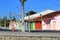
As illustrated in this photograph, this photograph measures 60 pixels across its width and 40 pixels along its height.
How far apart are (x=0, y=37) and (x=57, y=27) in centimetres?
2821

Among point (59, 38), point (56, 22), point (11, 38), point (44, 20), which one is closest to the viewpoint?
point (59, 38)

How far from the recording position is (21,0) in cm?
2831

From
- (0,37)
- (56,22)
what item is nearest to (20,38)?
(0,37)

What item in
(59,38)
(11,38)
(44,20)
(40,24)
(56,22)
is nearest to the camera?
(59,38)

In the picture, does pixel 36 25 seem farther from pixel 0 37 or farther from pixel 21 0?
pixel 0 37

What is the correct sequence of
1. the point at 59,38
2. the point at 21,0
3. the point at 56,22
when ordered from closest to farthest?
the point at 59,38
the point at 21,0
the point at 56,22

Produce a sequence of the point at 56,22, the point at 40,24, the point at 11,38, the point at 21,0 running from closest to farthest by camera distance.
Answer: the point at 11,38 < the point at 21,0 < the point at 56,22 < the point at 40,24

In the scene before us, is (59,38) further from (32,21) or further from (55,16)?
(32,21)

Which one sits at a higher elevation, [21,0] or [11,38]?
[21,0]

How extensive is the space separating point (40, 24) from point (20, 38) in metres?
37.2

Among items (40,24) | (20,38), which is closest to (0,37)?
(20,38)

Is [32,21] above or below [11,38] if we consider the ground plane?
above

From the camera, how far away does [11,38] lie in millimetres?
18234

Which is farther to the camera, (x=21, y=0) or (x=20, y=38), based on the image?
(x=21, y=0)
